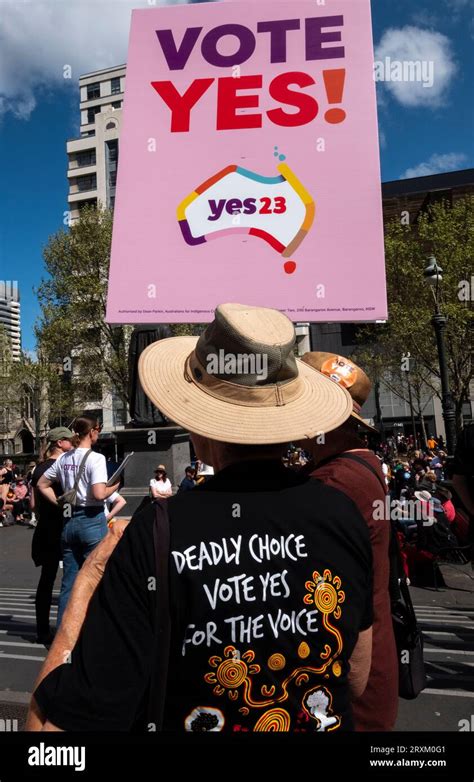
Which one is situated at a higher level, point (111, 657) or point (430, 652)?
point (111, 657)

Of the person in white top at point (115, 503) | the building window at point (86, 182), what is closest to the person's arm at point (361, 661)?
the person in white top at point (115, 503)

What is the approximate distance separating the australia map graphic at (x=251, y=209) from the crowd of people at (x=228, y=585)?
0.97 m

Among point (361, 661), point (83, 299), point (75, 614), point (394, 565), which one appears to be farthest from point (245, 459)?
point (83, 299)

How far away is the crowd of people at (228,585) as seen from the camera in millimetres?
1102

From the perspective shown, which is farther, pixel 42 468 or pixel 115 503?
pixel 42 468

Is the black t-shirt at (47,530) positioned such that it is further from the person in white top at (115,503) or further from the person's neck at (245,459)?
the person's neck at (245,459)

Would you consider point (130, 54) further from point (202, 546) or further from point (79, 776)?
point (79, 776)

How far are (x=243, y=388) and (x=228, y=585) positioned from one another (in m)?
0.44

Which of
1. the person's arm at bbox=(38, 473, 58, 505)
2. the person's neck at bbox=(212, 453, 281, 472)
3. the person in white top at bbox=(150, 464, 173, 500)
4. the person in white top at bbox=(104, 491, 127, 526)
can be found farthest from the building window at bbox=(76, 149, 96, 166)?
the person's neck at bbox=(212, 453, 281, 472)

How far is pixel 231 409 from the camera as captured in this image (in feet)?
4.40

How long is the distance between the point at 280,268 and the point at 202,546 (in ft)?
4.63

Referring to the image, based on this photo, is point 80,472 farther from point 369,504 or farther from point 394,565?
point 369,504

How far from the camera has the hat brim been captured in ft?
4.24

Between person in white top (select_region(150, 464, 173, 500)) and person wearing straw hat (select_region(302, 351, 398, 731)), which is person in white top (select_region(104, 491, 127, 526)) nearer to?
person in white top (select_region(150, 464, 173, 500))
